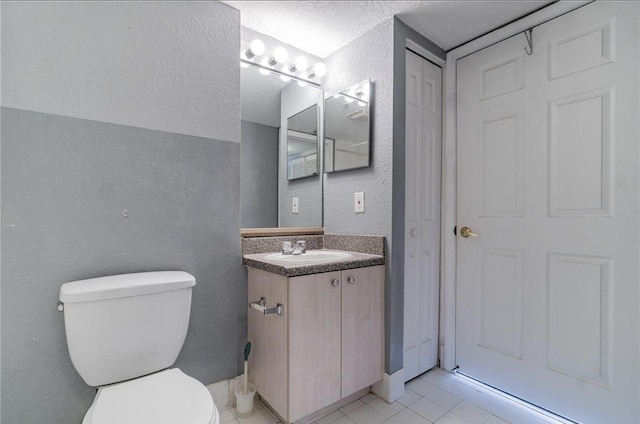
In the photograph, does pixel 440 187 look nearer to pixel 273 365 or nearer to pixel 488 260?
pixel 488 260

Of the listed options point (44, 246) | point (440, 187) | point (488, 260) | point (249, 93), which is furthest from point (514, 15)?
point (44, 246)

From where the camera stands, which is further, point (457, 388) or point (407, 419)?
point (457, 388)

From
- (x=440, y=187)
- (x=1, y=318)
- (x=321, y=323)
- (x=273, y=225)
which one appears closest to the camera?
(x=1, y=318)

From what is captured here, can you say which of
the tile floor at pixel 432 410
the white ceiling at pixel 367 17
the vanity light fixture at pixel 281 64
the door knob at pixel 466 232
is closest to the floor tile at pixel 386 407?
the tile floor at pixel 432 410

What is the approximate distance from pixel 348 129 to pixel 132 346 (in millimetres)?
1637

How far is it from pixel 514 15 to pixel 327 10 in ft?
3.45

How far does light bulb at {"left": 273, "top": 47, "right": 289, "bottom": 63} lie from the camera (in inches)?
71.7

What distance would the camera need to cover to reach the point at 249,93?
5.99ft

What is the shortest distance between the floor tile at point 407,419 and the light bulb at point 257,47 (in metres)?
2.18

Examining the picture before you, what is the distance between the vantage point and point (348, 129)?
1.95 meters

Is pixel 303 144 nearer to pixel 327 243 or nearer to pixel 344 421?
pixel 327 243

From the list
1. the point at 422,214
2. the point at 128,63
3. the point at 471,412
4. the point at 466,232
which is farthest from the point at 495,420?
the point at 128,63

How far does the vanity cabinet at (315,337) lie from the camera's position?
52.6 inches

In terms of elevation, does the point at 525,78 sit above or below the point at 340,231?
above
